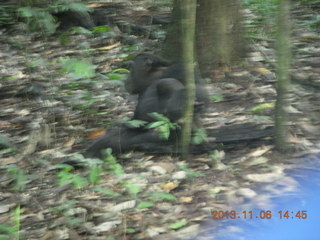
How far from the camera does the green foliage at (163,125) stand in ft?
11.4

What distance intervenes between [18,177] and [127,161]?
2.83 ft

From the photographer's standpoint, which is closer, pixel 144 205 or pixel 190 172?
pixel 144 205

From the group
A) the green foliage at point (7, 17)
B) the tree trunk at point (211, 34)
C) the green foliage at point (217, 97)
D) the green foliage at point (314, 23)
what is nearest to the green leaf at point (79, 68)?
the tree trunk at point (211, 34)

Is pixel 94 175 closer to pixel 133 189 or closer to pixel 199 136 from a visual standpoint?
pixel 133 189

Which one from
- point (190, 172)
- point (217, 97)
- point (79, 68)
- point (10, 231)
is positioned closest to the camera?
point (10, 231)

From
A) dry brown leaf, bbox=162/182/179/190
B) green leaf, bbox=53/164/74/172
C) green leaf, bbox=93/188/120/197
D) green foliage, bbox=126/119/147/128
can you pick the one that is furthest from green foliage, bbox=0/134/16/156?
dry brown leaf, bbox=162/182/179/190

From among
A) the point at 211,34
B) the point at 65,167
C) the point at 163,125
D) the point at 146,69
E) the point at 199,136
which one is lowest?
the point at 65,167

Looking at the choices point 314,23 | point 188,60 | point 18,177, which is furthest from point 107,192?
point 314,23

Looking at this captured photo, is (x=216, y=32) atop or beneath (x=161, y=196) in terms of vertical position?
atop

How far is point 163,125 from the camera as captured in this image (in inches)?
140

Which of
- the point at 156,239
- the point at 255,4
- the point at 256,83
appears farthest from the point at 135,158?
the point at 255,4

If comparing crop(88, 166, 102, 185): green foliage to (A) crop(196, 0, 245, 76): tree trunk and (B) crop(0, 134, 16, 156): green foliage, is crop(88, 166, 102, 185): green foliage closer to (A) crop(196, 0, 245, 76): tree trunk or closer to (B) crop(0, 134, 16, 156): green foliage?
(B) crop(0, 134, 16, 156): green foliage

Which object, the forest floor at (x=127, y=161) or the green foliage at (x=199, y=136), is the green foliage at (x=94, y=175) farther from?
the green foliage at (x=199, y=136)

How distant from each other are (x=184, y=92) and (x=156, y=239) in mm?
1304
